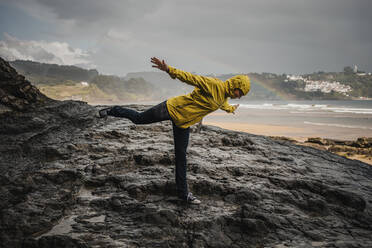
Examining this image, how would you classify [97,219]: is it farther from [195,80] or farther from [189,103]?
[195,80]

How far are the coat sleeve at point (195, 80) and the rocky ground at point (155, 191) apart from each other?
5.89ft

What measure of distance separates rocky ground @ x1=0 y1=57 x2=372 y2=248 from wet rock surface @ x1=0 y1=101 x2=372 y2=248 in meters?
0.02

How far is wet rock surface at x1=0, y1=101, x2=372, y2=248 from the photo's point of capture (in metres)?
2.93

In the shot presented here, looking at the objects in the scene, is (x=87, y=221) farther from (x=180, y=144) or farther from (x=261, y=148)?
(x=261, y=148)

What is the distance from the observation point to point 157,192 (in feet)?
12.8

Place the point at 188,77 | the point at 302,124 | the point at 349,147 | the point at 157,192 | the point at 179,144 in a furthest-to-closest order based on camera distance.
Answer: the point at 302,124 → the point at 349,147 → the point at 157,192 → the point at 179,144 → the point at 188,77

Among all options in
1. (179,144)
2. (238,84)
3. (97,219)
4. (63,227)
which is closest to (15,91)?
(63,227)

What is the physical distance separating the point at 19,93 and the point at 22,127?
Result: 140 cm

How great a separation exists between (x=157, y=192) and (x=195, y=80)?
6.70 ft

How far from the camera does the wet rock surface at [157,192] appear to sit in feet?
9.60

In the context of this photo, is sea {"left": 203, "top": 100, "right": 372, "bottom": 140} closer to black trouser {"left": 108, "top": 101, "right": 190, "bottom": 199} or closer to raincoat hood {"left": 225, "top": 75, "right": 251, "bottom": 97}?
raincoat hood {"left": 225, "top": 75, "right": 251, "bottom": 97}

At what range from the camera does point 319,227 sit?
3.21 metres

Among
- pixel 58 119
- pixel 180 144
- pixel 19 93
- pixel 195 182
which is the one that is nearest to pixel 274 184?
pixel 195 182

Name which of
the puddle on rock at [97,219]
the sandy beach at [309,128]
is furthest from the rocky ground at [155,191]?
the sandy beach at [309,128]
